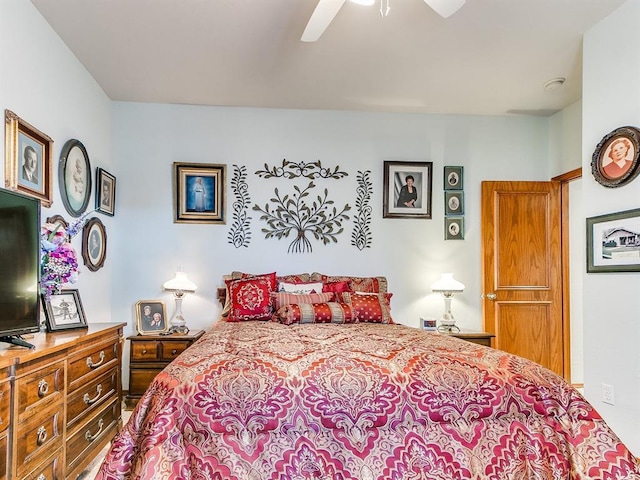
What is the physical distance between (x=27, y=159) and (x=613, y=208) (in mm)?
3614

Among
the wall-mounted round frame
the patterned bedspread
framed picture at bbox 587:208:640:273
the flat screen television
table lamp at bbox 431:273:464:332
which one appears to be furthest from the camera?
table lamp at bbox 431:273:464:332

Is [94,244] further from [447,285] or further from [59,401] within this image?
[447,285]

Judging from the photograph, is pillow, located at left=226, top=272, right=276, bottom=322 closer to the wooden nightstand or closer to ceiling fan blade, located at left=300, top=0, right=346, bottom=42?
the wooden nightstand

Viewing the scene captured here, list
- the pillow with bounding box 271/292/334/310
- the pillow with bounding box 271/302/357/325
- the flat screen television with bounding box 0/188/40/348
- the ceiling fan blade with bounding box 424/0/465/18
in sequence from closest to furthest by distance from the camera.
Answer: the flat screen television with bounding box 0/188/40/348
the ceiling fan blade with bounding box 424/0/465/18
the pillow with bounding box 271/302/357/325
the pillow with bounding box 271/292/334/310

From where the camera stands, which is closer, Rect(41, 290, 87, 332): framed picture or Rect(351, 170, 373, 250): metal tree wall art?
Rect(41, 290, 87, 332): framed picture

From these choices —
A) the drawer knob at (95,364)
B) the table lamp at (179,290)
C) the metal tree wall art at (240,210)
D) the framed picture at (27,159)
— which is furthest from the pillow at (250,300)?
the framed picture at (27,159)

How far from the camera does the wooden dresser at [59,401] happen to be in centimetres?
162

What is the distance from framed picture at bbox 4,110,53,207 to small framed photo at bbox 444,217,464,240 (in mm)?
3418

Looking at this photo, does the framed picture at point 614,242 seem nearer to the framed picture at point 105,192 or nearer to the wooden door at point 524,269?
the wooden door at point 524,269

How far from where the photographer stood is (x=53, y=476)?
1967 millimetres

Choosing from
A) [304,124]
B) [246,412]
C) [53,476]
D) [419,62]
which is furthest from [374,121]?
[53,476]

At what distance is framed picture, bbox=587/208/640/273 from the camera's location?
2.58 m

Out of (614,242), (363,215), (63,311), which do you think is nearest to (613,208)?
(614,242)

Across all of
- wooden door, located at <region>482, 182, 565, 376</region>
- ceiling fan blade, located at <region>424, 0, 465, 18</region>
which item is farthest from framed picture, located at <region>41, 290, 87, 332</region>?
wooden door, located at <region>482, 182, 565, 376</region>
